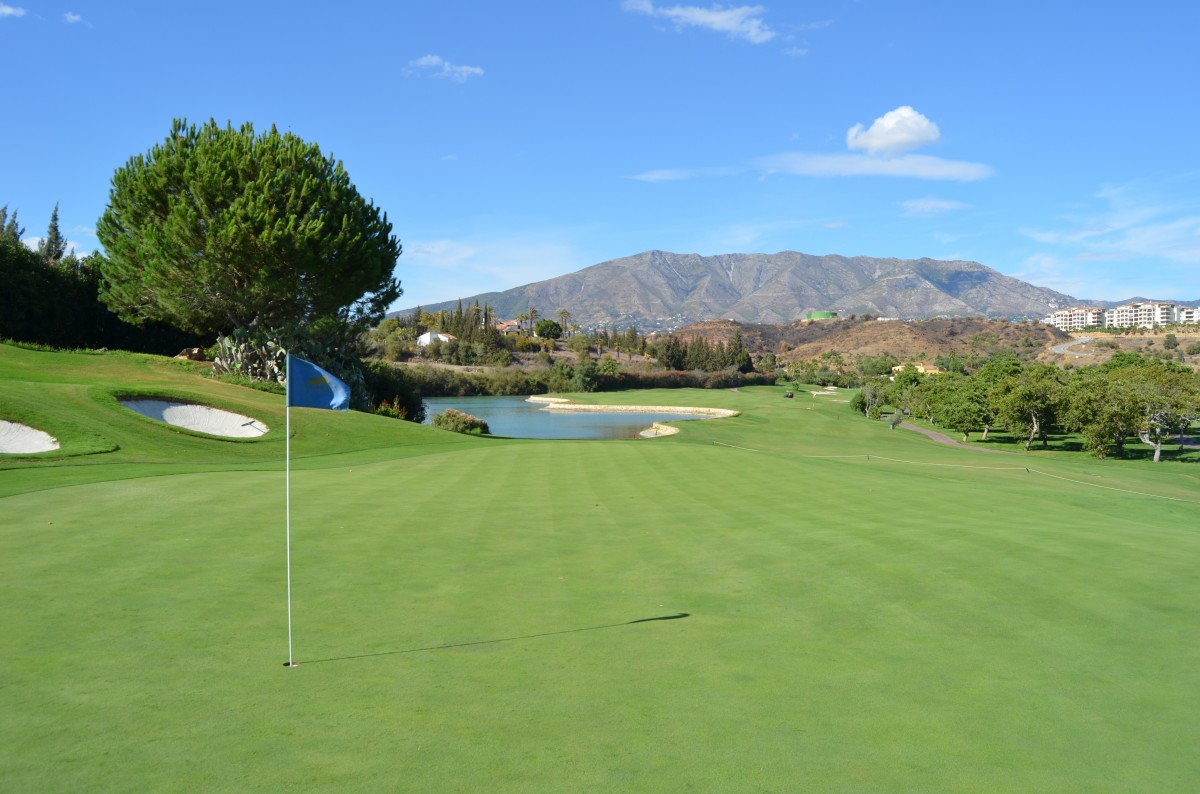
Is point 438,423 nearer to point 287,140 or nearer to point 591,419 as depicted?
point 287,140

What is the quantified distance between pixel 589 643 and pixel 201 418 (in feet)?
92.8

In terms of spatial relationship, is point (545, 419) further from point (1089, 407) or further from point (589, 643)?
point (589, 643)

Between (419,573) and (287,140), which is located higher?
(287,140)

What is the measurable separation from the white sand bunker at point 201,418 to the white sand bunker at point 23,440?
22.8 feet

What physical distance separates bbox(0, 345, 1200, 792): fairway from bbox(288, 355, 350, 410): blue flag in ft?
7.20

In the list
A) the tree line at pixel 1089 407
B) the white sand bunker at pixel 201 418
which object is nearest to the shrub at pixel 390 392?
the white sand bunker at pixel 201 418

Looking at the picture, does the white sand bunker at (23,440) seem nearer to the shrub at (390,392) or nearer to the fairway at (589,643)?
the fairway at (589,643)

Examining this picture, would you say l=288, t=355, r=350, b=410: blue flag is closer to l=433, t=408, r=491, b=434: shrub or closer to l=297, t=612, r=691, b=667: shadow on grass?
l=297, t=612, r=691, b=667: shadow on grass

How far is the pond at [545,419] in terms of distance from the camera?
62.2m

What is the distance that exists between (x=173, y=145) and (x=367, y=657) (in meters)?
46.5

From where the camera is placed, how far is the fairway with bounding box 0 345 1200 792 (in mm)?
5332

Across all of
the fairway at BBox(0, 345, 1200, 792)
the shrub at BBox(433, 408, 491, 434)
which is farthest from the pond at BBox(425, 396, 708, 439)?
the fairway at BBox(0, 345, 1200, 792)

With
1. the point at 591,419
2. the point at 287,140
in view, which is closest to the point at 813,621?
the point at 287,140

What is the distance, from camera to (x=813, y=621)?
855 centimetres
